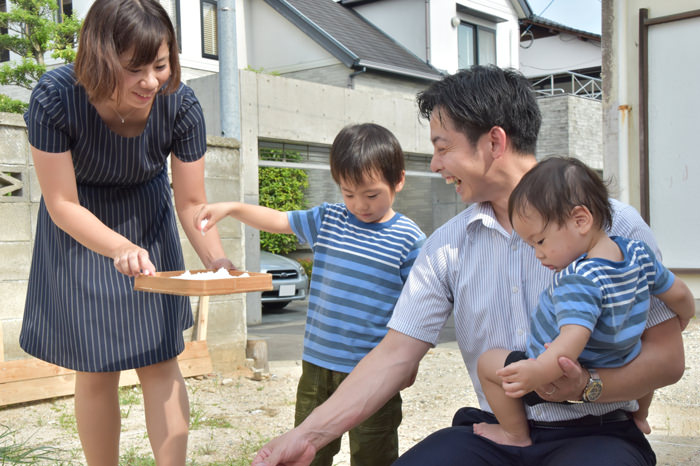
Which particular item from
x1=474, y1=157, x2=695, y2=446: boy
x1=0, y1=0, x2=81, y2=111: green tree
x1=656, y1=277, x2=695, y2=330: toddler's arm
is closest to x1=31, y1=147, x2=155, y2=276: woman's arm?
x1=474, y1=157, x2=695, y2=446: boy

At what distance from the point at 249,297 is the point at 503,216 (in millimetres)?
7928

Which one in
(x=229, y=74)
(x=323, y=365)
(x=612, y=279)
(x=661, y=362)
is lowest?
(x=323, y=365)

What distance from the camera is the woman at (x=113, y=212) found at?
6.89 ft

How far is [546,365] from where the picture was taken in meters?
1.64

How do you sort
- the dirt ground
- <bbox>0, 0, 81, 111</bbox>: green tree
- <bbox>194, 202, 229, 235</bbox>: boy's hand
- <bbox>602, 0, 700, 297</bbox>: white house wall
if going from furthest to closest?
<bbox>0, 0, 81, 111</bbox>: green tree → <bbox>602, 0, 700, 297</bbox>: white house wall → the dirt ground → <bbox>194, 202, 229, 235</bbox>: boy's hand

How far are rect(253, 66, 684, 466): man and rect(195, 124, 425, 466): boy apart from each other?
0.59 metres

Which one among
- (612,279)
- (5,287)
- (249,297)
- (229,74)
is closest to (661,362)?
(612,279)

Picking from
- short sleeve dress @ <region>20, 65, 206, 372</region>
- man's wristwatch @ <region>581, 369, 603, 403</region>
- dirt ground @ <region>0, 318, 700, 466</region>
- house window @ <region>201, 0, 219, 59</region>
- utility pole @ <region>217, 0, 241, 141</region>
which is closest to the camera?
man's wristwatch @ <region>581, 369, 603, 403</region>

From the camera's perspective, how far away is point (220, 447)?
391 cm

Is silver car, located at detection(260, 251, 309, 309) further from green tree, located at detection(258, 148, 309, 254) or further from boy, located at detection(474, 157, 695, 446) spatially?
boy, located at detection(474, 157, 695, 446)

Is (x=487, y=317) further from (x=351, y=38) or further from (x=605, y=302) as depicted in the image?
(x=351, y=38)

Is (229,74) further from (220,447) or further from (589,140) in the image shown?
(589,140)

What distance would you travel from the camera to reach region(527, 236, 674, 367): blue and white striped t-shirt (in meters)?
1.69

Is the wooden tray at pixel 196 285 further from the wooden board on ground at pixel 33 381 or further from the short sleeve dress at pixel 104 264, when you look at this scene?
the wooden board on ground at pixel 33 381
